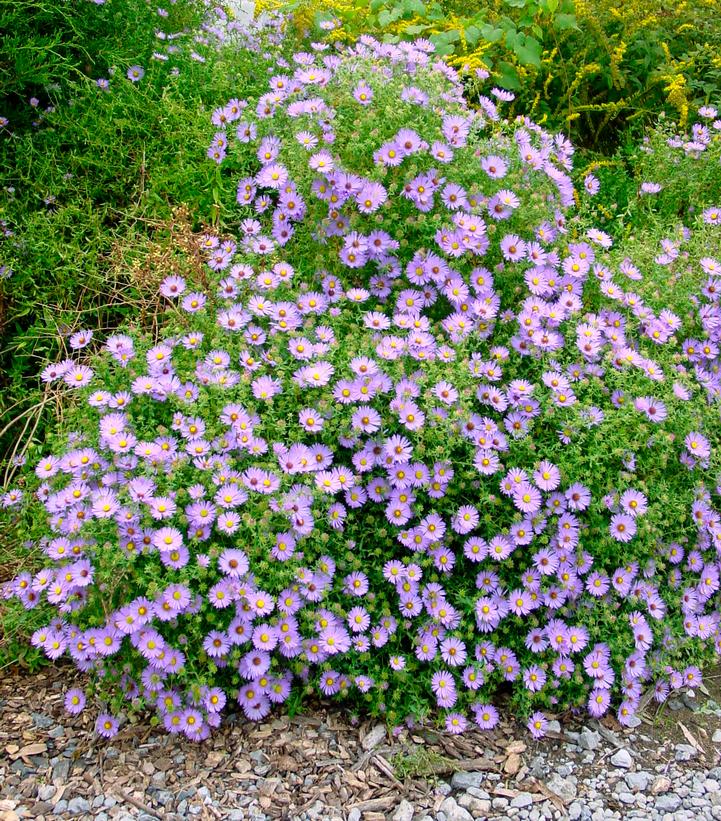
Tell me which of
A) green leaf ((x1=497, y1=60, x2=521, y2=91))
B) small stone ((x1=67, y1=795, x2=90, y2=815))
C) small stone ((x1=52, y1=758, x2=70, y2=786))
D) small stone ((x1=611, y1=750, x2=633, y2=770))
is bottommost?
small stone ((x1=52, y1=758, x2=70, y2=786))

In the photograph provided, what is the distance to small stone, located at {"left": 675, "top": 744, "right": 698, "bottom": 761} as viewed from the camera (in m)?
2.48

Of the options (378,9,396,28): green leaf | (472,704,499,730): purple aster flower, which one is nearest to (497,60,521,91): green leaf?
(378,9,396,28): green leaf

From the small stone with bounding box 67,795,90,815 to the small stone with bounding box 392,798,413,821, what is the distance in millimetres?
781

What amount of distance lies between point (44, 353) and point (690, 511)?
2.56 metres

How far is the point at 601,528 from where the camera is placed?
8.45 feet

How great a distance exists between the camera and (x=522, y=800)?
2289mm

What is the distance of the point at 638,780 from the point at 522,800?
34cm

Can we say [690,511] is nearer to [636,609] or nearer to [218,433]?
[636,609]

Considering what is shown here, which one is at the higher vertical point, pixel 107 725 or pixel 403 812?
pixel 403 812

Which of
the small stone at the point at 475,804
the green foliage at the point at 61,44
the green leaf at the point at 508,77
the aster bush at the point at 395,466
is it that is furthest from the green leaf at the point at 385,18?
the small stone at the point at 475,804

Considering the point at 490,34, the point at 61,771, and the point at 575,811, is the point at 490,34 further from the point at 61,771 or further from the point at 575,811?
the point at 61,771

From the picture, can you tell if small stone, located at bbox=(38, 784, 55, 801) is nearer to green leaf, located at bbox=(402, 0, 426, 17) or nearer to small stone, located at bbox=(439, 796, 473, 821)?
small stone, located at bbox=(439, 796, 473, 821)

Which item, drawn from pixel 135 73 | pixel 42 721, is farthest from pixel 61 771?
pixel 135 73

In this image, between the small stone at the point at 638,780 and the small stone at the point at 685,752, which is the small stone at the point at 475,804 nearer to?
the small stone at the point at 638,780
